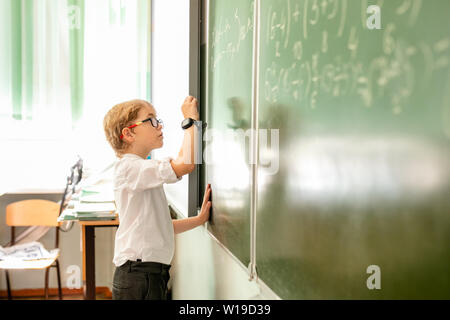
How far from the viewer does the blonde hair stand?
1.56m

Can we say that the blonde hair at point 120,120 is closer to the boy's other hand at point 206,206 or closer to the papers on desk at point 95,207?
the boy's other hand at point 206,206

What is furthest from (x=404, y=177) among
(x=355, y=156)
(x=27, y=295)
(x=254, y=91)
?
(x=27, y=295)

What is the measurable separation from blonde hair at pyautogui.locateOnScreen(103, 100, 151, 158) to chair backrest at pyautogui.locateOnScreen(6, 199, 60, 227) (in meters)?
1.82

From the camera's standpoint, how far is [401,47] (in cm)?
51

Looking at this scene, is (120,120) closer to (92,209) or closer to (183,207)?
(183,207)

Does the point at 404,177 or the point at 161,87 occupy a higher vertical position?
the point at 161,87

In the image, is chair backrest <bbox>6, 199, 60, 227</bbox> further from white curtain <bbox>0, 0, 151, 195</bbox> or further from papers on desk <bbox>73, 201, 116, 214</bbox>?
papers on desk <bbox>73, 201, 116, 214</bbox>

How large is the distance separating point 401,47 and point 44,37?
128 inches

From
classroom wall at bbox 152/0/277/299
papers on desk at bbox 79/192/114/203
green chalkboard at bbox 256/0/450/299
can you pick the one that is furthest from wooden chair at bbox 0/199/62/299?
green chalkboard at bbox 256/0/450/299

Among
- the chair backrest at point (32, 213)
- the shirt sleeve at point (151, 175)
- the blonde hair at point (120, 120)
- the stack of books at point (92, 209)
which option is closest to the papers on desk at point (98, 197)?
the stack of books at point (92, 209)

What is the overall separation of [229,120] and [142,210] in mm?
498
